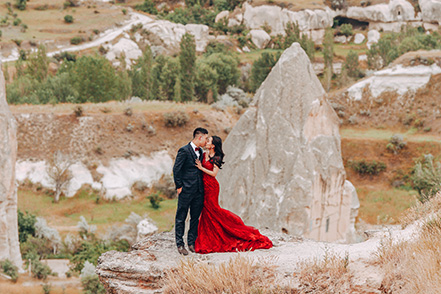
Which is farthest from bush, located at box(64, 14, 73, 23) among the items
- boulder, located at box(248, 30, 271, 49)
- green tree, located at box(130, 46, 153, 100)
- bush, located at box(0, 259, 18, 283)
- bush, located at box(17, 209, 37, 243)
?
bush, located at box(0, 259, 18, 283)

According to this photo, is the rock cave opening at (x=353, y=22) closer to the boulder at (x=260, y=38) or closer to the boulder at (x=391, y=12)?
the boulder at (x=391, y=12)

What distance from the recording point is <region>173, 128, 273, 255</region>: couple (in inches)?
279

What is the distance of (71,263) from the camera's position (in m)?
20.5

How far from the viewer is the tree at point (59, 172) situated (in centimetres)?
2809

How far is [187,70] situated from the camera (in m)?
43.6

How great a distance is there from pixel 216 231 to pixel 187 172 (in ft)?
3.08

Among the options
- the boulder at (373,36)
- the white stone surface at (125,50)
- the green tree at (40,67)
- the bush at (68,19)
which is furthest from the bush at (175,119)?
the bush at (68,19)

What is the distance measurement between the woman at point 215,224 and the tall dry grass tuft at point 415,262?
6.17 feet

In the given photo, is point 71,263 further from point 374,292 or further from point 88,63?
point 88,63

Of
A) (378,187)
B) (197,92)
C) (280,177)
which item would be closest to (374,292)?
(280,177)

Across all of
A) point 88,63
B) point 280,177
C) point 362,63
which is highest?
point 280,177

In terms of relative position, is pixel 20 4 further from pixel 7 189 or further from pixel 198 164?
pixel 198 164

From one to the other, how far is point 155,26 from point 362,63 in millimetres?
32403

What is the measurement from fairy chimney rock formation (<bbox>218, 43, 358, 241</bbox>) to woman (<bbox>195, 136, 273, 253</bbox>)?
6809mm
